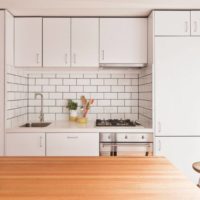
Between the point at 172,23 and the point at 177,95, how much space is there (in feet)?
2.71

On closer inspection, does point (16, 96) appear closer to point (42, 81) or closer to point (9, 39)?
point (42, 81)

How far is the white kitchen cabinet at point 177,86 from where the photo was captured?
291 cm

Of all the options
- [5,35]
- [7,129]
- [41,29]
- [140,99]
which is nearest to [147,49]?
[140,99]

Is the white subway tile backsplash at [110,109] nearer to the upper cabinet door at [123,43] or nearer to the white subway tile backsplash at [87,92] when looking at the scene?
the white subway tile backsplash at [87,92]

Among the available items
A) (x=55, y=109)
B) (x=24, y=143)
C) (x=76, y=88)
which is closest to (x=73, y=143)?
(x=24, y=143)

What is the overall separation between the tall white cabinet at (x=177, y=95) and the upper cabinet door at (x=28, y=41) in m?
1.40

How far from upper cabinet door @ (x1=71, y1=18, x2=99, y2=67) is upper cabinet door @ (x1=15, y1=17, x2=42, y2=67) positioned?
42 cm

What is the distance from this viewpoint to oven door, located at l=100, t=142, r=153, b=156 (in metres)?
2.91

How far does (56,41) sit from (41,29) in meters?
0.24

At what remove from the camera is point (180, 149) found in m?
2.90

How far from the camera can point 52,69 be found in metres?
3.34

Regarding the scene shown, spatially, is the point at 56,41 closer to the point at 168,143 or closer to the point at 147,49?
the point at 147,49

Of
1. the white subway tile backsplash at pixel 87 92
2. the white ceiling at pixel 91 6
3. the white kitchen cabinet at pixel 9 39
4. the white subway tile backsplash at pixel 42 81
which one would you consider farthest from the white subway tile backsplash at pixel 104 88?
the white kitchen cabinet at pixel 9 39

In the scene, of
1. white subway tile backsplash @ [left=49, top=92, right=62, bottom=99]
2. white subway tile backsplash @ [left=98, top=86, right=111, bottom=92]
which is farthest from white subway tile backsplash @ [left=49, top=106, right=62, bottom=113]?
white subway tile backsplash @ [left=98, top=86, right=111, bottom=92]
